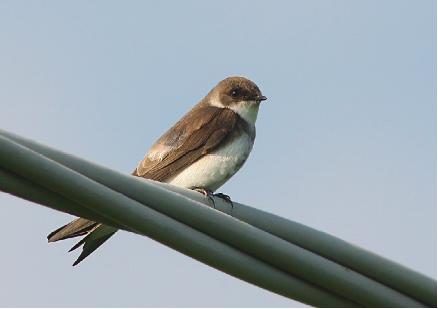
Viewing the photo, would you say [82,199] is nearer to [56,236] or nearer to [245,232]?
[245,232]

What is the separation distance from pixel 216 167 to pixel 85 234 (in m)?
1.20

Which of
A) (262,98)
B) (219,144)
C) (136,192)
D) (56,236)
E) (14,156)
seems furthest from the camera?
(262,98)

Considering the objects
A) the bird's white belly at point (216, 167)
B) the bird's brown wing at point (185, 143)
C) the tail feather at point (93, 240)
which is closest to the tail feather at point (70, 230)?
the tail feather at point (93, 240)

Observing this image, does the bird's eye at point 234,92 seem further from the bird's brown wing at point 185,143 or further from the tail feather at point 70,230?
the tail feather at point 70,230

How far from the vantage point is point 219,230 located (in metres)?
3.03

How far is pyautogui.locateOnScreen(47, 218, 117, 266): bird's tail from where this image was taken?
5301 mm

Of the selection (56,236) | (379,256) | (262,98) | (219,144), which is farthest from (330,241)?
(262,98)

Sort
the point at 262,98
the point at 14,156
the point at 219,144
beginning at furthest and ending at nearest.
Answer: the point at 262,98, the point at 219,144, the point at 14,156

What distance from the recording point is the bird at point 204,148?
21.6ft

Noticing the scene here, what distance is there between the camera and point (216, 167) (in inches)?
260

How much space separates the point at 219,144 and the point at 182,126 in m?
0.47

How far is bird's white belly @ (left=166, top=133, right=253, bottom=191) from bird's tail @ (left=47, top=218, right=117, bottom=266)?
707mm

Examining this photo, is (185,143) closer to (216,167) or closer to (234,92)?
(216,167)

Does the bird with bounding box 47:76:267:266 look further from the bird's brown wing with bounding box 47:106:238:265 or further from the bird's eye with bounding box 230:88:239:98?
the bird's eye with bounding box 230:88:239:98
